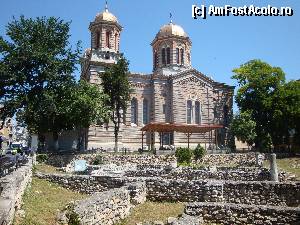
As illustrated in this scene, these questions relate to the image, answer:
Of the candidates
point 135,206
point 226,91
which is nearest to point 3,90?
point 135,206

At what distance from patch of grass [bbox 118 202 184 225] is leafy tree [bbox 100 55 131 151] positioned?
2162 centimetres

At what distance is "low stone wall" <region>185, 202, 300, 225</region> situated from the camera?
30.7ft

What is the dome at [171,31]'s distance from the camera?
44.4 meters

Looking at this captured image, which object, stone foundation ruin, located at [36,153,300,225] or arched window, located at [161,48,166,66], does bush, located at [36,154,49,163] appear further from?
arched window, located at [161,48,166,66]

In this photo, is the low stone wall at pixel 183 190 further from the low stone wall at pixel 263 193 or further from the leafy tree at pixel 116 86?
the leafy tree at pixel 116 86

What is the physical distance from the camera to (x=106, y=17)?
40844 mm

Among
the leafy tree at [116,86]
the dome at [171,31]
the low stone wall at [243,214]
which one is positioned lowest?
the low stone wall at [243,214]

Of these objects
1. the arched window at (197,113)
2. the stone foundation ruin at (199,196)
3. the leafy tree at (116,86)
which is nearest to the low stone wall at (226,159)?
the leafy tree at (116,86)

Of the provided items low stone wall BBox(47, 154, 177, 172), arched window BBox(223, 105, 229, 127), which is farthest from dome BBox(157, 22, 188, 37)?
low stone wall BBox(47, 154, 177, 172)

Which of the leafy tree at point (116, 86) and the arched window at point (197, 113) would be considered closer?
the leafy tree at point (116, 86)

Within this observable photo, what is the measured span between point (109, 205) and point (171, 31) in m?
37.0

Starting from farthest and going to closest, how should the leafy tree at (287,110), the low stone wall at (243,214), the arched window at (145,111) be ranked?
the arched window at (145,111), the leafy tree at (287,110), the low stone wall at (243,214)

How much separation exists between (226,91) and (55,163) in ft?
87.0

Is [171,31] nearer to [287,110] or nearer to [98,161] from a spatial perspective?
[287,110]
